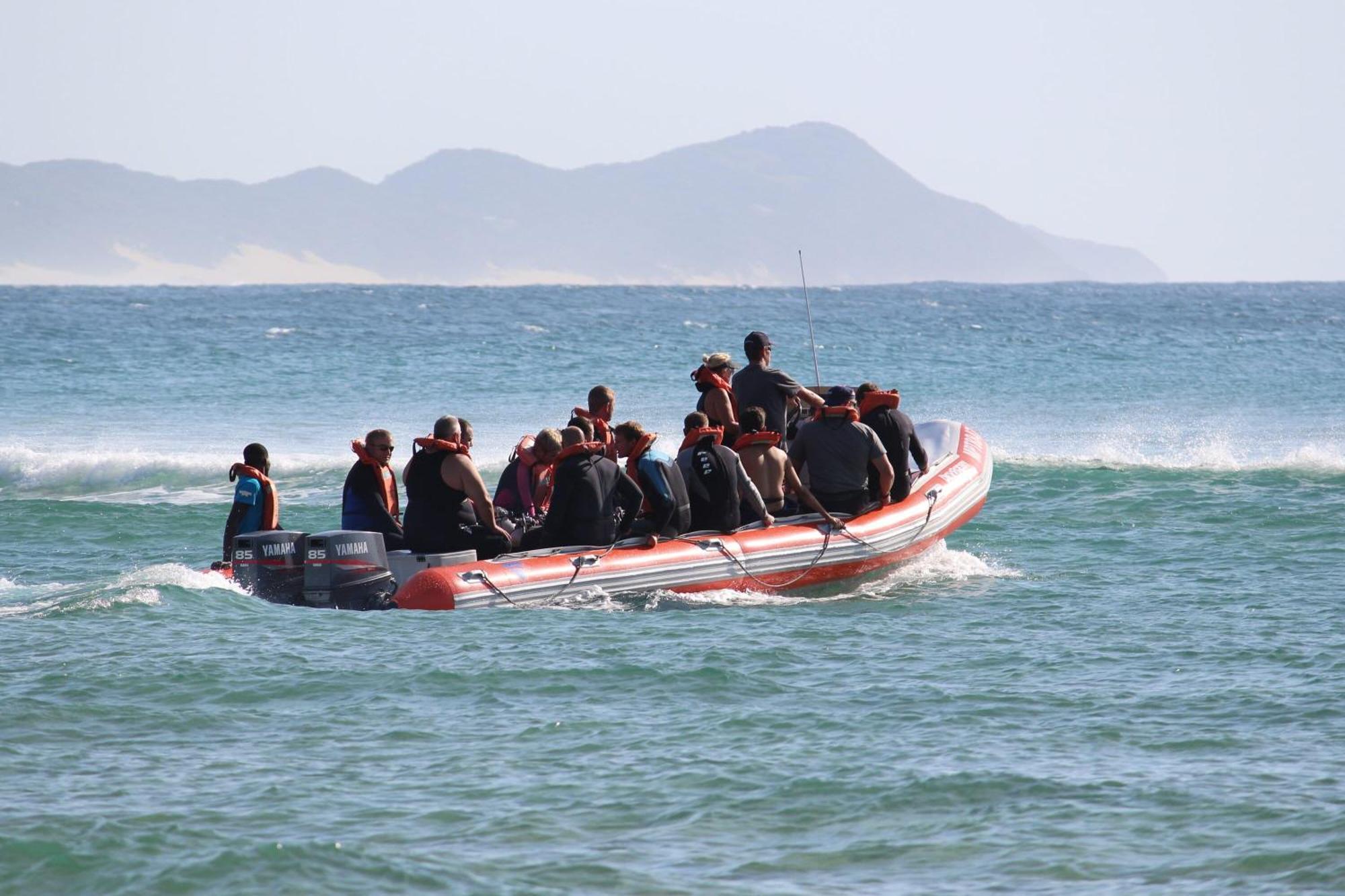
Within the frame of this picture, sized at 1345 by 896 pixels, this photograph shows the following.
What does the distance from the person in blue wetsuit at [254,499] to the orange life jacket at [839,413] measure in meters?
3.56

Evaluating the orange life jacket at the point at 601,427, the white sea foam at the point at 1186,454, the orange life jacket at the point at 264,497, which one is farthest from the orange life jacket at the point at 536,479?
the white sea foam at the point at 1186,454

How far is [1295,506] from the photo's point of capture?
14.3 m

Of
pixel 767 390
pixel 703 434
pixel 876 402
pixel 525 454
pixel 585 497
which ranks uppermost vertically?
pixel 767 390

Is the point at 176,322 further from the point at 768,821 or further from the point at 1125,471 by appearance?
the point at 768,821

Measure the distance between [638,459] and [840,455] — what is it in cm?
155

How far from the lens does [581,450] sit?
967 cm

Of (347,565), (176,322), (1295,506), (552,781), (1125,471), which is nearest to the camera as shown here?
(552,781)

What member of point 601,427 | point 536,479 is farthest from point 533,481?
point 601,427

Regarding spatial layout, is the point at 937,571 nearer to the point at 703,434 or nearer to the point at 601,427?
the point at 703,434

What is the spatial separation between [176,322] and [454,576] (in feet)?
148

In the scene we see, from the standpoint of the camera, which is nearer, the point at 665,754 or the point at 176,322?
the point at 665,754

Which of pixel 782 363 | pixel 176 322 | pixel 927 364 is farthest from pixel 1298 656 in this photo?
pixel 176 322

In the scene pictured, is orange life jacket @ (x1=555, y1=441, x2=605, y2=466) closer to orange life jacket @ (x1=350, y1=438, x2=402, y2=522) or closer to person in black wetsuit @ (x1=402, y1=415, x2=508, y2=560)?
person in black wetsuit @ (x1=402, y1=415, x2=508, y2=560)

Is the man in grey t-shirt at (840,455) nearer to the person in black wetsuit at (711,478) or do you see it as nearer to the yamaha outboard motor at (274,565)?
the person in black wetsuit at (711,478)
